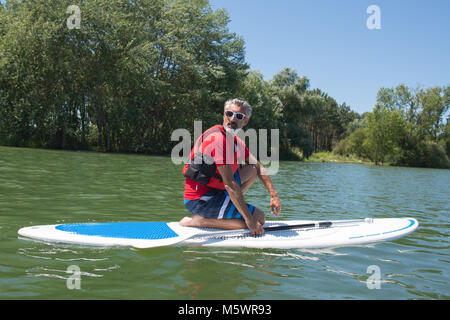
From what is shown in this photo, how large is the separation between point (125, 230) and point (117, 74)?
29069 millimetres

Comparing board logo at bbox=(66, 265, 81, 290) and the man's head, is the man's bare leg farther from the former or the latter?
board logo at bbox=(66, 265, 81, 290)

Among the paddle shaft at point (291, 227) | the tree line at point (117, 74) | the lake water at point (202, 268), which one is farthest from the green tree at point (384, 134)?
the paddle shaft at point (291, 227)

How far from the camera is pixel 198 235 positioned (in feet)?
14.5

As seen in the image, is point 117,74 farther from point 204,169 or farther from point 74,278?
point 74,278

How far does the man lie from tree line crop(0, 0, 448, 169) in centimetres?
2751

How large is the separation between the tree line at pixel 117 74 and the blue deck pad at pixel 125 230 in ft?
88.2

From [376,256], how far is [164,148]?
31549mm

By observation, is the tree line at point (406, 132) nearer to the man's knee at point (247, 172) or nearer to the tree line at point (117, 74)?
the tree line at point (117, 74)

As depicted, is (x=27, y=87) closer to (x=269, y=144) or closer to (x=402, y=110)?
(x=269, y=144)

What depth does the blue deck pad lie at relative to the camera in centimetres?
426

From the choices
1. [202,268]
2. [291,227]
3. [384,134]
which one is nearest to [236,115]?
[202,268]

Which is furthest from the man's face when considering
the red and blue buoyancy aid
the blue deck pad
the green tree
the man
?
the green tree

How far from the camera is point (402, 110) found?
188ft

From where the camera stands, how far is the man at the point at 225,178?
4.19m
